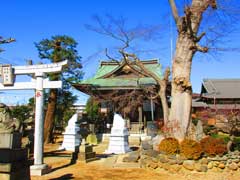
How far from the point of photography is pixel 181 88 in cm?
1105

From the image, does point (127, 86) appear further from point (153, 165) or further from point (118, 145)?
point (153, 165)

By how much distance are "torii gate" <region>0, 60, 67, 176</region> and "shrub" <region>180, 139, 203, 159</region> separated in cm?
462

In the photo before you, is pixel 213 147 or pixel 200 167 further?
pixel 213 147

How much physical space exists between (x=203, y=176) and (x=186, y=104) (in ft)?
9.62

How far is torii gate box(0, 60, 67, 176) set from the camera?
977cm

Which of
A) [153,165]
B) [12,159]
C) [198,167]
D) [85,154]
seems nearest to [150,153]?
[153,165]

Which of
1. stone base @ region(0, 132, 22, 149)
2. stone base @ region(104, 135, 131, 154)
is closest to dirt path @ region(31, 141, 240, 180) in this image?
stone base @ region(0, 132, 22, 149)

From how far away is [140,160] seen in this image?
10758 mm

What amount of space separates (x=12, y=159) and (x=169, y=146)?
17.8 ft

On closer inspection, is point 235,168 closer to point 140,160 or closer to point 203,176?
point 203,176

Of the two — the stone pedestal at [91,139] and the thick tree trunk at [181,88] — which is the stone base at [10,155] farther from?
the stone pedestal at [91,139]

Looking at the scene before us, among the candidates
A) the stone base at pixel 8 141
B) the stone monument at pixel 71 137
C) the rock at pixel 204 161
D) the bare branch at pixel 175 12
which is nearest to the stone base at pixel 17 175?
the stone base at pixel 8 141

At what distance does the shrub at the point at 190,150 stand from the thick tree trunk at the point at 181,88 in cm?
116

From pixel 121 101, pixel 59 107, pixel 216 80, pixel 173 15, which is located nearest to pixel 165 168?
pixel 173 15
